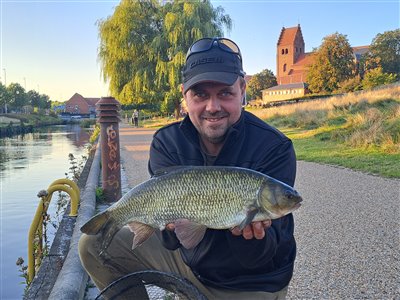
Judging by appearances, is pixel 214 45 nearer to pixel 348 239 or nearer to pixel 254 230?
pixel 254 230

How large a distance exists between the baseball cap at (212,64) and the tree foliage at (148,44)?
86.9 feet

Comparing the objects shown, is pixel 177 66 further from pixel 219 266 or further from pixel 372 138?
pixel 219 266

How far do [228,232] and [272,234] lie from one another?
28cm

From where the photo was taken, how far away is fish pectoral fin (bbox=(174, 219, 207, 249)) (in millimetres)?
2416

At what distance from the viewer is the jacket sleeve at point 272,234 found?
2.37 meters

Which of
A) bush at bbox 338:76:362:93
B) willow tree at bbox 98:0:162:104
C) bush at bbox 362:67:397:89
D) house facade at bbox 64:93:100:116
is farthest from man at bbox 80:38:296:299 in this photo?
house facade at bbox 64:93:100:116

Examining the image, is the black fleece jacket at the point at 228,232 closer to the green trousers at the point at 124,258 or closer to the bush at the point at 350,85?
the green trousers at the point at 124,258

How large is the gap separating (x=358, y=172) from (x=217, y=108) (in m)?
7.89

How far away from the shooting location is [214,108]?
2840 millimetres

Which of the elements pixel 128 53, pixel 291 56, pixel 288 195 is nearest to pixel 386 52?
pixel 291 56

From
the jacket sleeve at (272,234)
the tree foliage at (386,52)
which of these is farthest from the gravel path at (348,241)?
the tree foliage at (386,52)

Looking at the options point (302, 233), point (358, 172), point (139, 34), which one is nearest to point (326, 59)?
point (139, 34)

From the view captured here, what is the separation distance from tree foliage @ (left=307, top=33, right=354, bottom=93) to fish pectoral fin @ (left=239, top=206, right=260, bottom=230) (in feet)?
209

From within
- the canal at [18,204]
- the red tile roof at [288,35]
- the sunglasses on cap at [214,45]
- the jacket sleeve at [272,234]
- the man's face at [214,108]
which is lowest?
the canal at [18,204]
